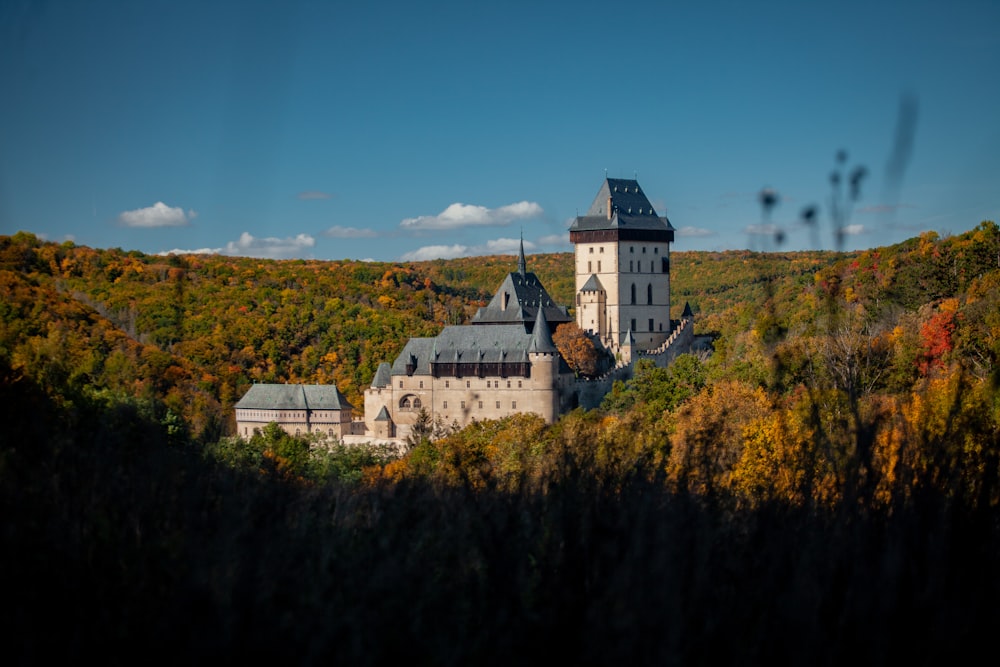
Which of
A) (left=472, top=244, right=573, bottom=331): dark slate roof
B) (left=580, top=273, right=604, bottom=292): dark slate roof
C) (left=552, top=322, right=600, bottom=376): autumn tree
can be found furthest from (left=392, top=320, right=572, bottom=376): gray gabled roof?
(left=580, top=273, right=604, bottom=292): dark slate roof

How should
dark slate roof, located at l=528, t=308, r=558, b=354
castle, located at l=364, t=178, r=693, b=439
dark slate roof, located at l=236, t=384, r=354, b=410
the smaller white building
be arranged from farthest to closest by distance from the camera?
dark slate roof, located at l=236, t=384, r=354, b=410, the smaller white building, castle, located at l=364, t=178, r=693, b=439, dark slate roof, located at l=528, t=308, r=558, b=354

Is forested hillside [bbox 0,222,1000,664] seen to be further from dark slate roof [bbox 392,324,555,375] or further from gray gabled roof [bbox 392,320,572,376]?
dark slate roof [bbox 392,324,555,375]

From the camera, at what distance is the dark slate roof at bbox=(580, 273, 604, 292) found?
194ft

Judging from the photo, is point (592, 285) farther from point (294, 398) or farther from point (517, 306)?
point (294, 398)

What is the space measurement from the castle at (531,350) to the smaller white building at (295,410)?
0.05 m

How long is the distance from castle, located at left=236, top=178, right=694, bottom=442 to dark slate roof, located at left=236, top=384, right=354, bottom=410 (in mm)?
55

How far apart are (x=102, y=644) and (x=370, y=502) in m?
2.89

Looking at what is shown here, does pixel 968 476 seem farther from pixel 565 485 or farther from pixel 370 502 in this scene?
pixel 370 502

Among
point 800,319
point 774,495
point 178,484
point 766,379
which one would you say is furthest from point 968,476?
point 800,319

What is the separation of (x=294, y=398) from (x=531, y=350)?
12.6 meters

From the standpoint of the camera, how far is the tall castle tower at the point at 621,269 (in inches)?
2335

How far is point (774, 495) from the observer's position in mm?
7219

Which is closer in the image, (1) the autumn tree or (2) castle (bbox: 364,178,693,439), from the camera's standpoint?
(2) castle (bbox: 364,178,693,439)

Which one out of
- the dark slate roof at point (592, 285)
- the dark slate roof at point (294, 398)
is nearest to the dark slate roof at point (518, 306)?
the dark slate roof at point (592, 285)
